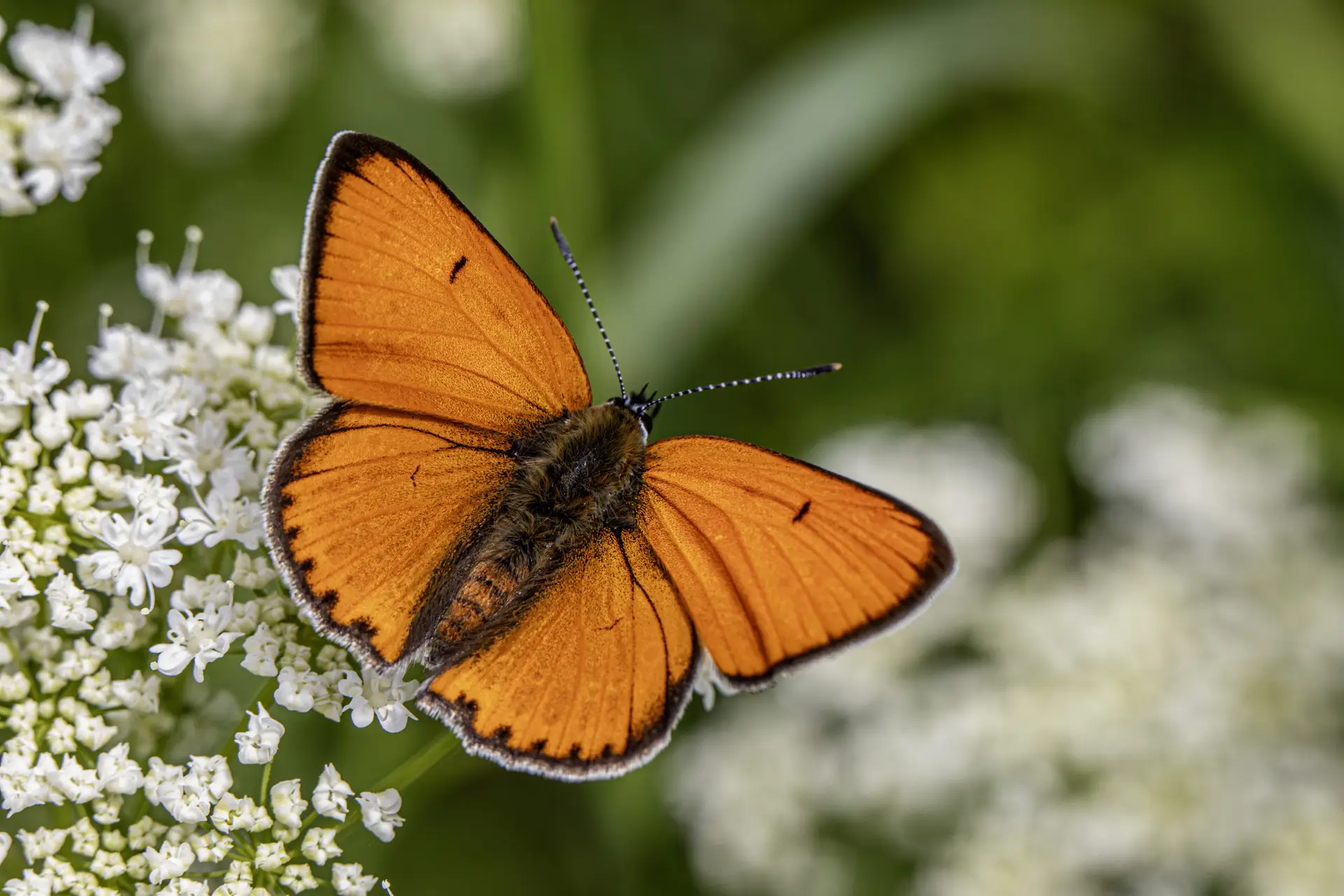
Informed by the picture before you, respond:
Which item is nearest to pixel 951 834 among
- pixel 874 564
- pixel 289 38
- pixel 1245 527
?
pixel 1245 527

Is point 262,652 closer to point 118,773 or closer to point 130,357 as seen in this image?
point 118,773

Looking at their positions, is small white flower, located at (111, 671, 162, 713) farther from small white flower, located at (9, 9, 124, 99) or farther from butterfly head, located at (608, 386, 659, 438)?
small white flower, located at (9, 9, 124, 99)

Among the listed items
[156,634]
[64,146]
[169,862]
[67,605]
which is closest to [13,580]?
[67,605]

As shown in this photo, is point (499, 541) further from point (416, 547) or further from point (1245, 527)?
point (1245, 527)

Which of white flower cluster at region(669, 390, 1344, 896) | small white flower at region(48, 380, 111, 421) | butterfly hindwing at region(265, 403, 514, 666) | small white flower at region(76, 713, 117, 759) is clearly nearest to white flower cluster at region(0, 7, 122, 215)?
small white flower at region(48, 380, 111, 421)

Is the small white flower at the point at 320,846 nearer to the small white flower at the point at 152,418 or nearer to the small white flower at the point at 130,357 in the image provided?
the small white flower at the point at 152,418

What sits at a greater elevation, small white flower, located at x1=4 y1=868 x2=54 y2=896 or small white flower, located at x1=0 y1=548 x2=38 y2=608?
small white flower, located at x1=0 y1=548 x2=38 y2=608
